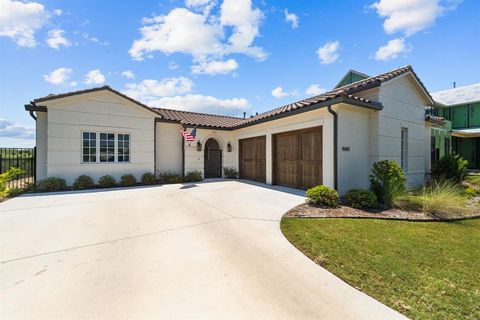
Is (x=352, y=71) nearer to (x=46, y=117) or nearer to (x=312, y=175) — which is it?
(x=312, y=175)

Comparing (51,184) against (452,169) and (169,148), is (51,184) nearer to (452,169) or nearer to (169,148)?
(169,148)

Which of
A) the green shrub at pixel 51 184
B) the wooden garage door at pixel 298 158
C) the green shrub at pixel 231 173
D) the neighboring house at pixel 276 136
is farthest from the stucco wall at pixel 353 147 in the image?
the green shrub at pixel 51 184

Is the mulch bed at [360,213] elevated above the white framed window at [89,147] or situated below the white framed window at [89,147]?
below

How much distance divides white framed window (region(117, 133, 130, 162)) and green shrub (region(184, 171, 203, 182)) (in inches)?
131

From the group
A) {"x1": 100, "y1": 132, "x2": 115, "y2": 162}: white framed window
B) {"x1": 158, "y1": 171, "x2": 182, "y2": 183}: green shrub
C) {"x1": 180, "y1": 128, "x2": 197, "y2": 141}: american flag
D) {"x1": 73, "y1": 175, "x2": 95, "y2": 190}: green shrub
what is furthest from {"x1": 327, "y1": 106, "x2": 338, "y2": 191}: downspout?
{"x1": 73, "y1": 175, "x2": 95, "y2": 190}: green shrub

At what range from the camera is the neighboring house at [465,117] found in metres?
18.3

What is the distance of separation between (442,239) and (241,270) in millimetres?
4402

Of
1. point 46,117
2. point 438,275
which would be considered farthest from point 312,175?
point 46,117

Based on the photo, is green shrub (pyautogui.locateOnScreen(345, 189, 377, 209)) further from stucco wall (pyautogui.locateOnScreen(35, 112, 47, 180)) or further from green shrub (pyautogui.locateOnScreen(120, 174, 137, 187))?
stucco wall (pyautogui.locateOnScreen(35, 112, 47, 180))

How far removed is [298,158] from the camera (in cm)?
952

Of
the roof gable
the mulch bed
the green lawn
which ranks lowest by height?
the green lawn

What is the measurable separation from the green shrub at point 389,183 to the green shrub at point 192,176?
9183mm

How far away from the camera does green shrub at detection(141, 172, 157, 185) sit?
11.4 m

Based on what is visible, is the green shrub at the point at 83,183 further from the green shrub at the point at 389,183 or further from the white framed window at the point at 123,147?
the green shrub at the point at 389,183
